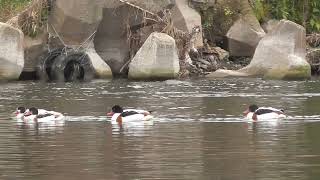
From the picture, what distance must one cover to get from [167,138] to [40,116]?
6.06 metres

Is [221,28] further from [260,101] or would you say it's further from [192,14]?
[260,101]

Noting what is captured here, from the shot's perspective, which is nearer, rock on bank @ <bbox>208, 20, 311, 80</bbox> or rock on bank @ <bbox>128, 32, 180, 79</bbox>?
rock on bank @ <bbox>128, 32, 180, 79</bbox>

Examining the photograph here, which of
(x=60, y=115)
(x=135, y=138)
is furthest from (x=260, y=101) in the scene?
(x=135, y=138)

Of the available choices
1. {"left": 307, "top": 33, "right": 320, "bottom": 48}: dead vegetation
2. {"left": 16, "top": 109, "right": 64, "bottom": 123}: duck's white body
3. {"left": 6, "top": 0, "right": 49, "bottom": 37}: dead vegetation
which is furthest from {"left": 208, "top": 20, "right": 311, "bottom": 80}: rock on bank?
{"left": 16, "top": 109, "right": 64, "bottom": 123}: duck's white body

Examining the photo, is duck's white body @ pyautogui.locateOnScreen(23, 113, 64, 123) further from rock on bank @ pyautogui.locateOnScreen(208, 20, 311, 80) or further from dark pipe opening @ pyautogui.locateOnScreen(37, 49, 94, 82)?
rock on bank @ pyautogui.locateOnScreen(208, 20, 311, 80)

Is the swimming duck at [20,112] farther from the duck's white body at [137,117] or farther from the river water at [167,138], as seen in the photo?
the duck's white body at [137,117]

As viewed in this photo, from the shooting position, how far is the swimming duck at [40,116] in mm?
24984

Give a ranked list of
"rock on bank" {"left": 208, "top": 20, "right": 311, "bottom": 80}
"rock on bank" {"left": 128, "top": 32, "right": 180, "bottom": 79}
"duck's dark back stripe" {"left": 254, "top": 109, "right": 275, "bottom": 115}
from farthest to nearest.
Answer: "rock on bank" {"left": 208, "top": 20, "right": 311, "bottom": 80} < "rock on bank" {"left": 128, "top": 32, "right": 180, "bottom": 79} < "duck's dark back stripe" {"left": 254, "top": 109, "right": 275, "bottom": 115}

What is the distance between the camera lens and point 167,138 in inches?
797

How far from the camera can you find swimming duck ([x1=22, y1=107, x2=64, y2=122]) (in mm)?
24984

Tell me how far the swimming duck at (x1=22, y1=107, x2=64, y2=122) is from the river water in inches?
12.1

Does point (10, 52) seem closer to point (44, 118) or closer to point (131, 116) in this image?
point (44, 118)

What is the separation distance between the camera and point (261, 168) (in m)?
15.5

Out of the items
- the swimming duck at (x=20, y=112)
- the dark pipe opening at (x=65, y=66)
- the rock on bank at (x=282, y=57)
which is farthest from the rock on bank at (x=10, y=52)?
the swimming duck at (x=20, y=112)
